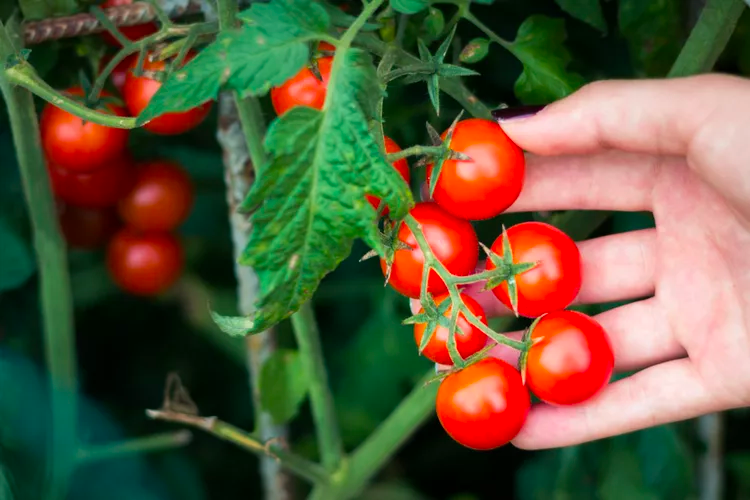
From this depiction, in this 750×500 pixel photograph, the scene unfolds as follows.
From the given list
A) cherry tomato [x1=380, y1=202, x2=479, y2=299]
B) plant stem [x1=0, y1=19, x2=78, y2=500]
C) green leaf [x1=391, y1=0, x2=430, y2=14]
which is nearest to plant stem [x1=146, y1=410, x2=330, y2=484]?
plant stem [x1=0, y1=19, x2=78, y2=500]

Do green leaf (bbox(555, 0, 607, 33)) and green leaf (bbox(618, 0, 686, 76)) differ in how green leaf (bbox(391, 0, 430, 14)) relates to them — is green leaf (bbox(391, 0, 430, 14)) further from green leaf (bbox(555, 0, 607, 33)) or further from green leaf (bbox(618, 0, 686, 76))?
green leaf (bbox(618, 0, 686, 76))

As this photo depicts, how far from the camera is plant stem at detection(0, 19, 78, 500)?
2.83ft

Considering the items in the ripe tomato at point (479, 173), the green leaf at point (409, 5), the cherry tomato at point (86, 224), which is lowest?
the cherry tomato at point (86, 224)

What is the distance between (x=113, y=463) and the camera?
128 cm

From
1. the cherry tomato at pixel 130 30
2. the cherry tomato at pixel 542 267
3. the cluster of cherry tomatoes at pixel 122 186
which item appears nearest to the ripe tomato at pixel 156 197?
the cluster of cherry tomatoes at pixel 122 186

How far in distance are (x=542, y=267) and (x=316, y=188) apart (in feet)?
0.99

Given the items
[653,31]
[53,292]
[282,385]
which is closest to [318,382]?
[282,385]

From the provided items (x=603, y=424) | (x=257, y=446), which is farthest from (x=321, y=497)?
(x=603, y=424)

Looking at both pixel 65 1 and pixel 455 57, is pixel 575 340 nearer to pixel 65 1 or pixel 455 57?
pixel 455 57

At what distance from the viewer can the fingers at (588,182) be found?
0.96 m

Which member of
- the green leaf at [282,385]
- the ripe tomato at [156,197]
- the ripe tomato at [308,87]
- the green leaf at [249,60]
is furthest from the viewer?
the ripe tomato at [156,197]

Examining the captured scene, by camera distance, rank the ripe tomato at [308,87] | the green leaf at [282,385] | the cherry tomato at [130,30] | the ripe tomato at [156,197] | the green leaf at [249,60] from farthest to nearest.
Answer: the ripe tomato at [156,197]
the green leaf at [282,385]
the cherry tomato at [130,30]
the ripe tomato at [308,87]
the green leaf at [249,60]

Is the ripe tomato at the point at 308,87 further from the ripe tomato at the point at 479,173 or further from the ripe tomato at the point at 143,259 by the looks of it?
the ripe tomato at the point at 143,259

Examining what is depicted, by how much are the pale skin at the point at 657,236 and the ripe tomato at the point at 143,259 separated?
545mm
